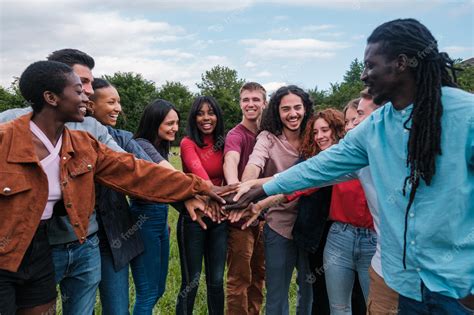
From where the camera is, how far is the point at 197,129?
4.17 metres

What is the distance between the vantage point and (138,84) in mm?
56844

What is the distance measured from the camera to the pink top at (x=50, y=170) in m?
2.46

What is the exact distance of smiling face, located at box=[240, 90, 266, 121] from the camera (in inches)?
168

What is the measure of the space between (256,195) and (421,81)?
1.52 m

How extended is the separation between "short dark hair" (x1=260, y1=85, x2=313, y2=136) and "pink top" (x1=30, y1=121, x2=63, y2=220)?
189 cm

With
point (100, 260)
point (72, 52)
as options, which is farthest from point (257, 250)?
point (72, 52)

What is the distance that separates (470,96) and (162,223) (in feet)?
8.69

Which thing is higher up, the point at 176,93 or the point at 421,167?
the point at 176,93

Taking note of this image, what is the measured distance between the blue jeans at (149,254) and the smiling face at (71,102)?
123 cm

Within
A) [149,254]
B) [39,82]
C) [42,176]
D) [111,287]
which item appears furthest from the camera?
[149,254]

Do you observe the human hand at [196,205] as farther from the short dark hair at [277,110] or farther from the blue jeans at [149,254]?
the short dark hair at [277,110]

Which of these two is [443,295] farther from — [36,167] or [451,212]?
[36,167]

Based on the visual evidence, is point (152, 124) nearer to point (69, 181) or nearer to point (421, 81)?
point (69, 181)

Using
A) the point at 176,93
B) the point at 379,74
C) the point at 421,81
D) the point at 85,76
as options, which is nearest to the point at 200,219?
the point at 85,76
